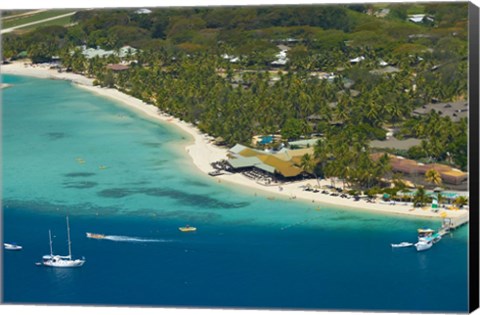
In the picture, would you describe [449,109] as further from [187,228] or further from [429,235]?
[187,228]

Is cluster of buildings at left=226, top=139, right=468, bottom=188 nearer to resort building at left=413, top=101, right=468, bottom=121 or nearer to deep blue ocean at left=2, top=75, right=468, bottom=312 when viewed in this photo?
deep blue ocean at left=2, top=75, right=468, bottom=312

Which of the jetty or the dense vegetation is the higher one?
the dense vegetation

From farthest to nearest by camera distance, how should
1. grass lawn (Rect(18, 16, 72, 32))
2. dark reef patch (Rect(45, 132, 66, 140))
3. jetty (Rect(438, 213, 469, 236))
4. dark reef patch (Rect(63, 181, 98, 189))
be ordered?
grass lawn (Rect(18, 16, 72, 32)) → dark reef patch (Rect(45, 132, 66, 140)) → dark reef patch (Rect(63, 181, 98, 189)) → jetty (Rect(438, 213, 469, 236))

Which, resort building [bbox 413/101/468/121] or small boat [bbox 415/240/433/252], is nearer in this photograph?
small boat [bbox 415/240/433/252]

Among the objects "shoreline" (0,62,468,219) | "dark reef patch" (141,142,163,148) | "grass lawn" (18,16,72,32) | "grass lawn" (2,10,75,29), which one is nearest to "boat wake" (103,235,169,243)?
"shoreline" (0,62,468,219)

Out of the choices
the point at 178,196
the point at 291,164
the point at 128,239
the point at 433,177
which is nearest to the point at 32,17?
the point at 178,196

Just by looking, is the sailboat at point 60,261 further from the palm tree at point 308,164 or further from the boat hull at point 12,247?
the palm tree at point 308,164

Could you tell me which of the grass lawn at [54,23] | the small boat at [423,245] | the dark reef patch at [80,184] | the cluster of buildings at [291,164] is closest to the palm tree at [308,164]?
the cluster of buildings at [291,164]
